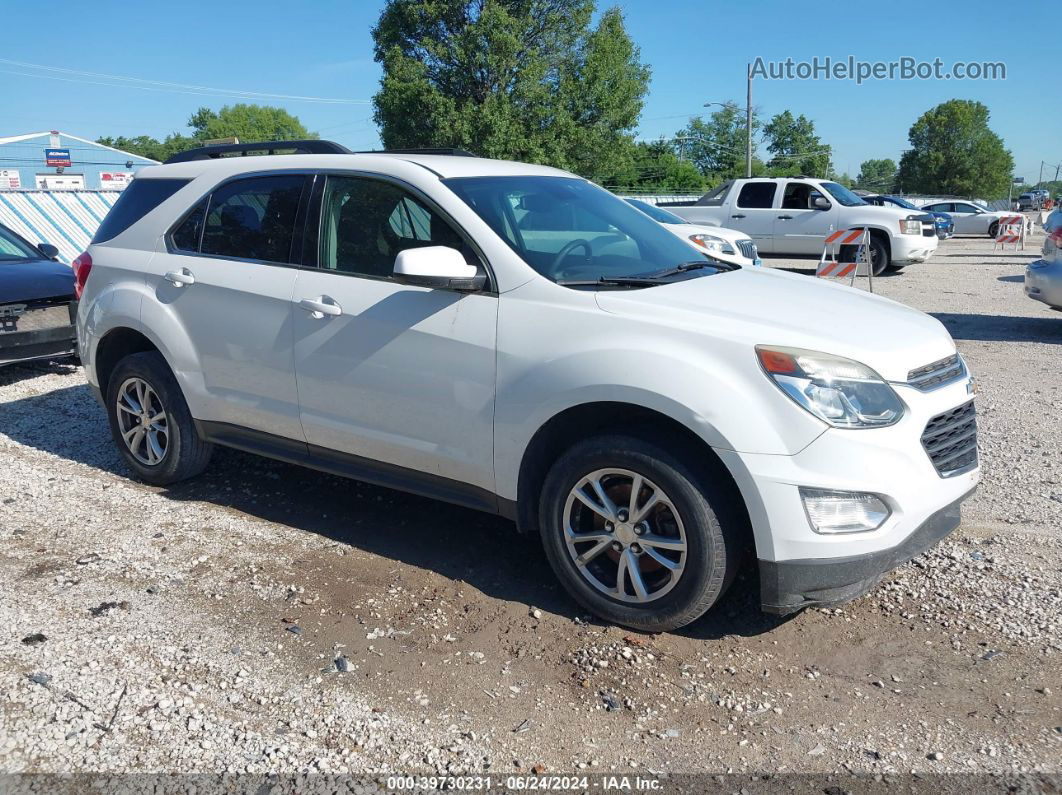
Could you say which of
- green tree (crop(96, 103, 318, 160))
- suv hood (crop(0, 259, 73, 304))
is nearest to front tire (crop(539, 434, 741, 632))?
suv hood (crop(0, 259, 73, 304))

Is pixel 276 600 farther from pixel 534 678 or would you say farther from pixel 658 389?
pixel 658 389

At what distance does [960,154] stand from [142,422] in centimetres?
8953

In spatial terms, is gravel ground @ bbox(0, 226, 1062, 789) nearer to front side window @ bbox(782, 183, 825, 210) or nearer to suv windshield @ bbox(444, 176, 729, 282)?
suv windshield @ bbox(444, 176, 729, 282)

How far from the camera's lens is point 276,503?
524 centimetres

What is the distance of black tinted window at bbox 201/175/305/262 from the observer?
4691 millimetres

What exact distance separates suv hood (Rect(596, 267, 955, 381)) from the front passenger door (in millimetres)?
700

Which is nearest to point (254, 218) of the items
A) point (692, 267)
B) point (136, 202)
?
point (136, 202)

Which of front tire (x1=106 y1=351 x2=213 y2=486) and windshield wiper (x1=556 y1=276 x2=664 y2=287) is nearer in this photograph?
windshield wiper (x1=556 y1=276 x2=664 y2=287)

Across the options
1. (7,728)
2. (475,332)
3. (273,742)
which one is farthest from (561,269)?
(7,728)

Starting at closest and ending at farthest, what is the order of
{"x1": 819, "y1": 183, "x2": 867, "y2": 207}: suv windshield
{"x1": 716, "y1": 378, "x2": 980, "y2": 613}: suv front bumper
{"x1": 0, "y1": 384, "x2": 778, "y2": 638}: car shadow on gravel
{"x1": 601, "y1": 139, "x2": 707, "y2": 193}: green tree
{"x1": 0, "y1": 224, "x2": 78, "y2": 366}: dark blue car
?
{"x1": 716, "y1": 378, "x2": 980, "y2": 613}: suv front bumper
{"x1": 0, "y1": 384, "x2": 778, "y2": 638}: car shadow on gravel
{"x1": 0, "y1": 224, "x2": 78, "y2": 366}: dark blue car
{"x1": 819, "y1": 183, "x2": 867, "y2": 207}: suv windshield
{"x1": 601, "y1": 139, "x2": 707, "y2": 193}: green tree

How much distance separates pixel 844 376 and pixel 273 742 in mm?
2363

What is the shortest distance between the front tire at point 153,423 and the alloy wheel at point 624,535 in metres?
2.64

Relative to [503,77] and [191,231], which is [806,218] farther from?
[503,77]

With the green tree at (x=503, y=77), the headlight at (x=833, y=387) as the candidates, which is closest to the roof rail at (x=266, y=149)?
the headlight at (x=833, y=387)
